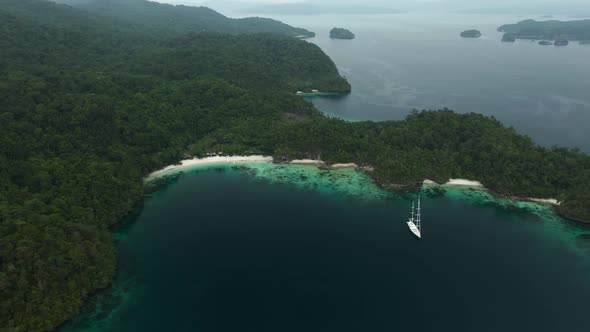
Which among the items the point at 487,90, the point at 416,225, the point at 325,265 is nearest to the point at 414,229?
the point at 416,225

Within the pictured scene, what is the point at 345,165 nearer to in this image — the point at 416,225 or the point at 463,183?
the point at 463,183

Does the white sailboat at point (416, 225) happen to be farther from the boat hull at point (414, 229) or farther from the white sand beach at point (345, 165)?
the white sand beach at point (345, 165)

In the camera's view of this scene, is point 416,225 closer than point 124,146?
Yes

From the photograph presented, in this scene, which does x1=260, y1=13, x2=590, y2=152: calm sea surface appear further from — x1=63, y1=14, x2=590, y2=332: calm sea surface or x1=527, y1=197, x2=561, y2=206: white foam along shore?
x1=63, y1=14, x2=590, y2=332: calm sea surface

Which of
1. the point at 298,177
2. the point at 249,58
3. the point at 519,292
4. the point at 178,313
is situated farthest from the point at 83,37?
the point at 519,292

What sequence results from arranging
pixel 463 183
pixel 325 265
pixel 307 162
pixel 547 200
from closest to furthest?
pixel 325 265 < pixel 547 200 < pixel 463 183 < pixel 307 162

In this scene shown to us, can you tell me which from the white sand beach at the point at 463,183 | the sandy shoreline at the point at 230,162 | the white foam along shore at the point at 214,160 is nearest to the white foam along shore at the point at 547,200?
the white sand beach at the point at 463,183

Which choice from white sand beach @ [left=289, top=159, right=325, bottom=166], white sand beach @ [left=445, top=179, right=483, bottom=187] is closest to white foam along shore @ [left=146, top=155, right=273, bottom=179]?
white sand beach @ [left=289, top=159, right=325, bottom=166]
